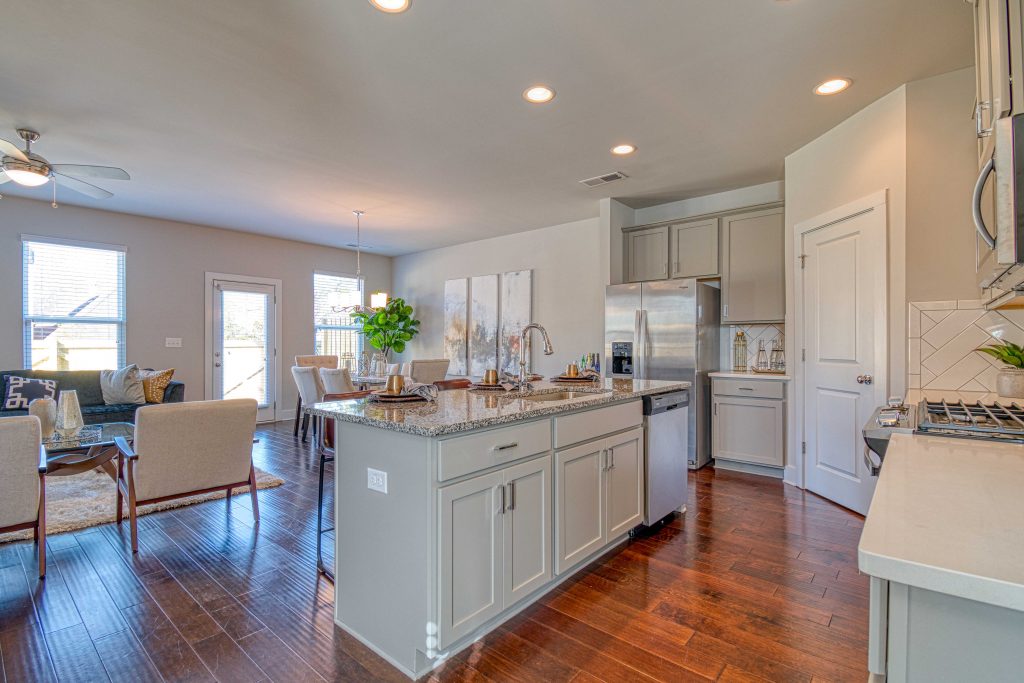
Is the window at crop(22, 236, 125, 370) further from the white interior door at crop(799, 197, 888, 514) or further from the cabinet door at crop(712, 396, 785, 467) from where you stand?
the white interior door at crop(799, 197, 888, 514)

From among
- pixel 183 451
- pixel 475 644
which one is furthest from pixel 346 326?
pixel 475 644

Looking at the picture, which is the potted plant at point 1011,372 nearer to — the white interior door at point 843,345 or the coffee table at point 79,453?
the white interior door at point 843,345

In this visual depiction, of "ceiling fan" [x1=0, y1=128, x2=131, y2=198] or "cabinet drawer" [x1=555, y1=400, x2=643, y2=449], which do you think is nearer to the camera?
"cabinet drawer" [x1=555, y1=400, x2=643, y2=449]

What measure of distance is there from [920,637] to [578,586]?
6.21 ft

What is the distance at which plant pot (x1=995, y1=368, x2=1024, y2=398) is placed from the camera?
214 centimetres

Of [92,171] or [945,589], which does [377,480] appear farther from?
[92,171]

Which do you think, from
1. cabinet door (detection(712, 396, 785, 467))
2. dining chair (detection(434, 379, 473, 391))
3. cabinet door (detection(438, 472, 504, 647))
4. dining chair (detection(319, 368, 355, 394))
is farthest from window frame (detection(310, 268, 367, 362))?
cabinet door (detection(438, 472, 504, 647))

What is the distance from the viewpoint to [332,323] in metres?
7.71

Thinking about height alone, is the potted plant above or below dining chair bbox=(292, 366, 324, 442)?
above

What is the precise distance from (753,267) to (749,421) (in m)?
1.40

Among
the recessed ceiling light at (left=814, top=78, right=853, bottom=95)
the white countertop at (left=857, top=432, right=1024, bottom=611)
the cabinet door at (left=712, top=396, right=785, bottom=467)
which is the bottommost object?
the cabinet door at (left=712, top=396, right=785, bottom=467)

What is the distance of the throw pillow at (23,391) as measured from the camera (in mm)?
4477

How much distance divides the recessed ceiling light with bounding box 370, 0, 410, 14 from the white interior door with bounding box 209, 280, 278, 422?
551 centimetres

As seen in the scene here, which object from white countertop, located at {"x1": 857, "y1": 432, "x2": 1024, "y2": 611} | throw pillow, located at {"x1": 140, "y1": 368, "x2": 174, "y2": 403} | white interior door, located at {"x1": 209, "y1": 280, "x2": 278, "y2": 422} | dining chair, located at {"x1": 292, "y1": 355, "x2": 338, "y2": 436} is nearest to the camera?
white countertop, located at {"x1": 857, "y1": 432, "x2": 1024, "y2": 611}
